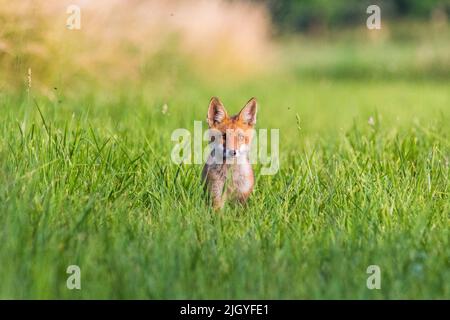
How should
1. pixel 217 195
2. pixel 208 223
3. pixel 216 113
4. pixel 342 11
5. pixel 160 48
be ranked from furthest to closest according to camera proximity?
pixel 342 11 → pixel 160 48 → pixel 216 113 → pixel 217 195 → pixel 208 223

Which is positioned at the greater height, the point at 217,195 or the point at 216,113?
the point at 216,113

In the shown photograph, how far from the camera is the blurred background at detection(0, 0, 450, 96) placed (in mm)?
7656

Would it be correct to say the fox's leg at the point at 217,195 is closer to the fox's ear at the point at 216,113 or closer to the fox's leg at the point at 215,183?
the fox's leg at the point at 215,183

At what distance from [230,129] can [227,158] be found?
0.53ft

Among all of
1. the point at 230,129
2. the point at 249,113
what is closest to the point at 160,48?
the point at 249,113

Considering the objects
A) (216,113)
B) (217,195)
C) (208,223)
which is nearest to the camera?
(208,223)

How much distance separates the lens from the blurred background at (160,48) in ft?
25.1

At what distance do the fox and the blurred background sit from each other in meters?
1.17

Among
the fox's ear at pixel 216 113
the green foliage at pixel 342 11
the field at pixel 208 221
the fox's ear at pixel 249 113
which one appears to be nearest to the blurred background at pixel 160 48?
the field at pixel 208 221

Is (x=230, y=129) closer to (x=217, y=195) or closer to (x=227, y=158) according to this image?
(x=227, y=158)

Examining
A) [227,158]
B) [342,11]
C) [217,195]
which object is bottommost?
[217,195]

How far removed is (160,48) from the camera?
11.1 meters

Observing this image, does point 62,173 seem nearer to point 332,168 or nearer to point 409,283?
point 332,168

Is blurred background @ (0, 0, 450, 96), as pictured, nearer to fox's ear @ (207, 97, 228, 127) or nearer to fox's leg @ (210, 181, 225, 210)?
fox's ear @ (207, 97, 228, 127)
